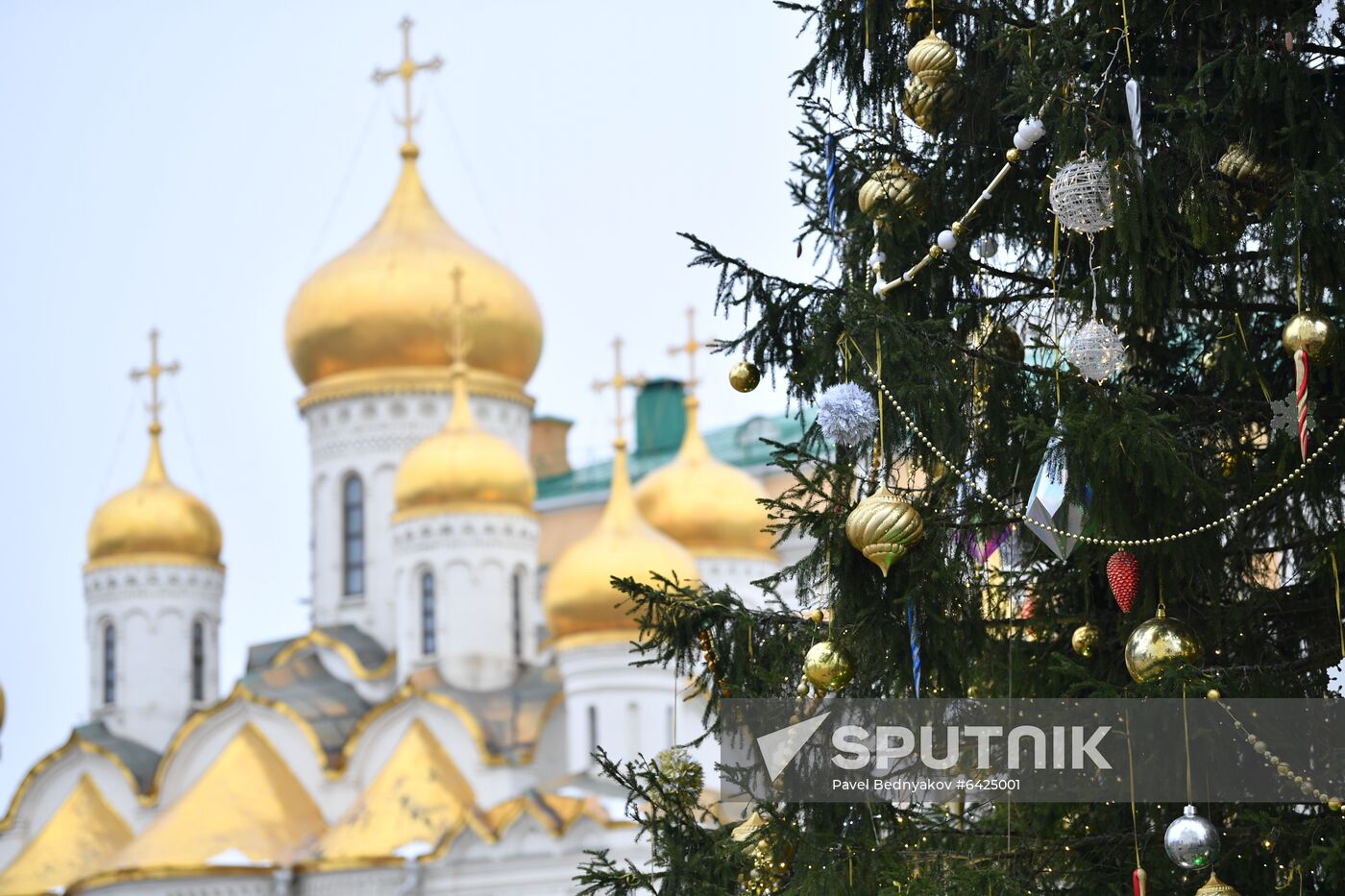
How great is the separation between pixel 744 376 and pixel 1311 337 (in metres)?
1.58

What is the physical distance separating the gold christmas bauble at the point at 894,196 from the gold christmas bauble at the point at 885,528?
1116mm

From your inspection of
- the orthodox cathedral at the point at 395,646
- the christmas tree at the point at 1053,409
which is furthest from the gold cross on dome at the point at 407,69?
the christmas tree at the point at 1053,409

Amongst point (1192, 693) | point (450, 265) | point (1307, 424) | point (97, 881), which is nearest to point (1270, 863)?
point (1192, 693)

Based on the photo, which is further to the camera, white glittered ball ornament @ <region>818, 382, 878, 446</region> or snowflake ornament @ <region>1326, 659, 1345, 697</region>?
white glittered ball ornament @ <region>818, 382, 878, 446</region>

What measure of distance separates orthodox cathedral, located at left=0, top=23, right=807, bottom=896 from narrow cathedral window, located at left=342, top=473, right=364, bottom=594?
3 cm

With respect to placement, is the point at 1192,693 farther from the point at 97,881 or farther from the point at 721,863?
the point at 97,881

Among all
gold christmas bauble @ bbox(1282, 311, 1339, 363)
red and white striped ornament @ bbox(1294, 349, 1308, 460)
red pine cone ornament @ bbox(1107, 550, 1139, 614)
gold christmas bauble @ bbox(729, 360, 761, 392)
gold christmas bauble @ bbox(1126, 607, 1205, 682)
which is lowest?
gold christmas bauble @ bbox(1126, 607, 1205, 682)

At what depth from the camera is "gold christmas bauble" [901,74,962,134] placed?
6.45m

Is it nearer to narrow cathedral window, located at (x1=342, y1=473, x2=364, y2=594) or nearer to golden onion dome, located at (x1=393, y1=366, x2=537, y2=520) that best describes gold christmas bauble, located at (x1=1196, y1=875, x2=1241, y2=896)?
golden onion dome, located at (x1=393, y1=366, x2=537, y2=520)

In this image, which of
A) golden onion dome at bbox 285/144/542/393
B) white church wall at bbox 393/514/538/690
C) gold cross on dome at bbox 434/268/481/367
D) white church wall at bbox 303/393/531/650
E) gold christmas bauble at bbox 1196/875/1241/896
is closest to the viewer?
gold christmas bauble at bbox 1196/875/1241/896

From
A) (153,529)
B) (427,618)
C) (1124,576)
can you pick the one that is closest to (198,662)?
(153,529)

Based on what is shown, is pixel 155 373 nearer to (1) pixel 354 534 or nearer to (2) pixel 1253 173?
(1) pixel 354 534

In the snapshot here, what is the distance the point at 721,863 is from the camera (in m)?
6.36

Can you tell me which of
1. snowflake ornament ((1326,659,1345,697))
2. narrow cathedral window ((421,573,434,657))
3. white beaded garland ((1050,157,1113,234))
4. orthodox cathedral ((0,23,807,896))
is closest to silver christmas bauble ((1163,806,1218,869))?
snowflake ornament ((1326,659,1345,697))
